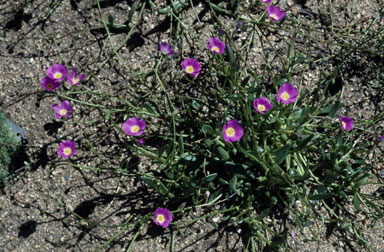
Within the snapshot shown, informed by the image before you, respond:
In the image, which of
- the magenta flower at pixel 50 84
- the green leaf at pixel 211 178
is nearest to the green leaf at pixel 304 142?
the green leaf at pixel 211 178

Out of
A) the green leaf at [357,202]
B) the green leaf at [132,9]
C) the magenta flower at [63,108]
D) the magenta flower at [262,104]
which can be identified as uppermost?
the green leaf at [132,9]

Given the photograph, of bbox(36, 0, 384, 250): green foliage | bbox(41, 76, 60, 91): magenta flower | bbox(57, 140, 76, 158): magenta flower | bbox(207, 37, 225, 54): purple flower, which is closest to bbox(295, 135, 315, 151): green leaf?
bbox(36, 0, 384, 250): green foliage

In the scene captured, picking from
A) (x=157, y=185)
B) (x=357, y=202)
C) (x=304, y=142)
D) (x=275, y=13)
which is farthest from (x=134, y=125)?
(x=357, y=202)

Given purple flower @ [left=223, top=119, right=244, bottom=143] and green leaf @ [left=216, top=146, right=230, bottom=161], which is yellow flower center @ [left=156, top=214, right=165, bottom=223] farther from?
purple flower @ [left=223, top=119, right=244, bottom=143]

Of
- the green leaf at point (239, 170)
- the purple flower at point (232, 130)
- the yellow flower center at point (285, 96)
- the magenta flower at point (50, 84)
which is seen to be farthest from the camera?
the magenta flower at point (50, 84)

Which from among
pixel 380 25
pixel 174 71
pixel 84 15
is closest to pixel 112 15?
pixel 84 15

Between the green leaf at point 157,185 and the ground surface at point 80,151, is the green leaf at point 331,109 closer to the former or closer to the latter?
the ground surface at point 80,151

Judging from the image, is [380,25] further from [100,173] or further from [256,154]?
[100,173]
